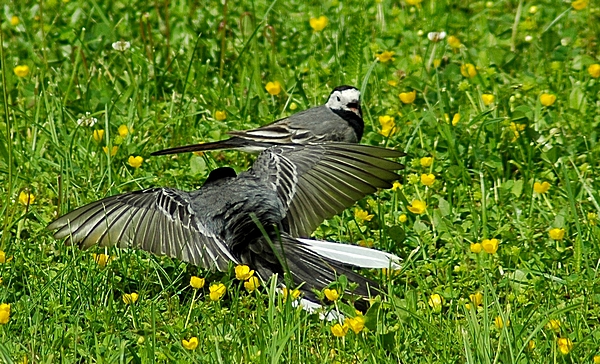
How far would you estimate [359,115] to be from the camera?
212 inches

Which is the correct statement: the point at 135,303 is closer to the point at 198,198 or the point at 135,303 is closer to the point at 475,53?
the point at 198,198

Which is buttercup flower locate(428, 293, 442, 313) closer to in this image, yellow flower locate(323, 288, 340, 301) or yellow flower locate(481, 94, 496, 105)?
yellow flower locate(323, 288, 340, 301)

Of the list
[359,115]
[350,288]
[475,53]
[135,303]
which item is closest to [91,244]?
[135,303]

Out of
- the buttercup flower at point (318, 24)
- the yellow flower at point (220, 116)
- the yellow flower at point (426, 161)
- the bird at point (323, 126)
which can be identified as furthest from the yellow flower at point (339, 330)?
the buttercup flower at point (318, 24)

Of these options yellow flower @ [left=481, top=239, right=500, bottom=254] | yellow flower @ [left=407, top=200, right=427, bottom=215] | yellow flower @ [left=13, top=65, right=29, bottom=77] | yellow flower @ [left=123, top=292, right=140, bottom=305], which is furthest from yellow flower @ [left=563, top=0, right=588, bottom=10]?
yellow flower @ [left=123, top=292, right=140, bottom=305]

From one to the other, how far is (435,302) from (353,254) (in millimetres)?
395

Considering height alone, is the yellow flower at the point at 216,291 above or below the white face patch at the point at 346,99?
below

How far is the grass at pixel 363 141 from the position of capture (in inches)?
146

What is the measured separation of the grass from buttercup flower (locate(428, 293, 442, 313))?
2cm

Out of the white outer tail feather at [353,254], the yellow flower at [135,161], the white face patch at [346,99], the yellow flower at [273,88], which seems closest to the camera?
the white outer tail feather at [353,254]

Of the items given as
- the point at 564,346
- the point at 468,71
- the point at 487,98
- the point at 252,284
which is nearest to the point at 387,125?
the point at 487,98

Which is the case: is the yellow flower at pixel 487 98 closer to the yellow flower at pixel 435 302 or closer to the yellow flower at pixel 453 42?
the yellow flower at pixel 453 42

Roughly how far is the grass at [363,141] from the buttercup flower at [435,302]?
0.05 ft

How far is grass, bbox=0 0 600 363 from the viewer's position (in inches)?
146
